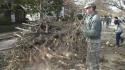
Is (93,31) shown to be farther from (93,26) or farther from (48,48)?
(48,48)

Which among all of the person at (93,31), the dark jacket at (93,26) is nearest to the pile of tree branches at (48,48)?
the person at (93,31)

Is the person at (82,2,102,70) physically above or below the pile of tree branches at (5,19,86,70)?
above

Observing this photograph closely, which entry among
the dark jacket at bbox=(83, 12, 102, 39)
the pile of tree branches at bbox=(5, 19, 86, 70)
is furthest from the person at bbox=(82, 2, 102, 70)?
the pile of tree branches at bbox=(5, 19, 86, 70)

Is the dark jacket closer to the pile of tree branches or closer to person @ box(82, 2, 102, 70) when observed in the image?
person @ box(82, 2, 102, 70)

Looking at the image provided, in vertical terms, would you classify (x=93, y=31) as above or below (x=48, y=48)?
above

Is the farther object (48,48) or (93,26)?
(48,48)

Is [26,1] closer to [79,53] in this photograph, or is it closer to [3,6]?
[3,6]

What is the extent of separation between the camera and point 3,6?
3003 cm

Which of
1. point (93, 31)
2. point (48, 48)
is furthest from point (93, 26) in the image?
point (48, 48)

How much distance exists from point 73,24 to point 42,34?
1.45 m

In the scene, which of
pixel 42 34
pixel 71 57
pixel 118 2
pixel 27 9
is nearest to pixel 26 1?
pixel 27 9

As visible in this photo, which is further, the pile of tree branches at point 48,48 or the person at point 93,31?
the pile of tree branches at point 48,48

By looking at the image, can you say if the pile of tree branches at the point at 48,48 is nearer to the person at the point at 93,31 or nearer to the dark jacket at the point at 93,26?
the person at the point at 93,31

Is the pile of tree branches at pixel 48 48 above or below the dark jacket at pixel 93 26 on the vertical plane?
below
